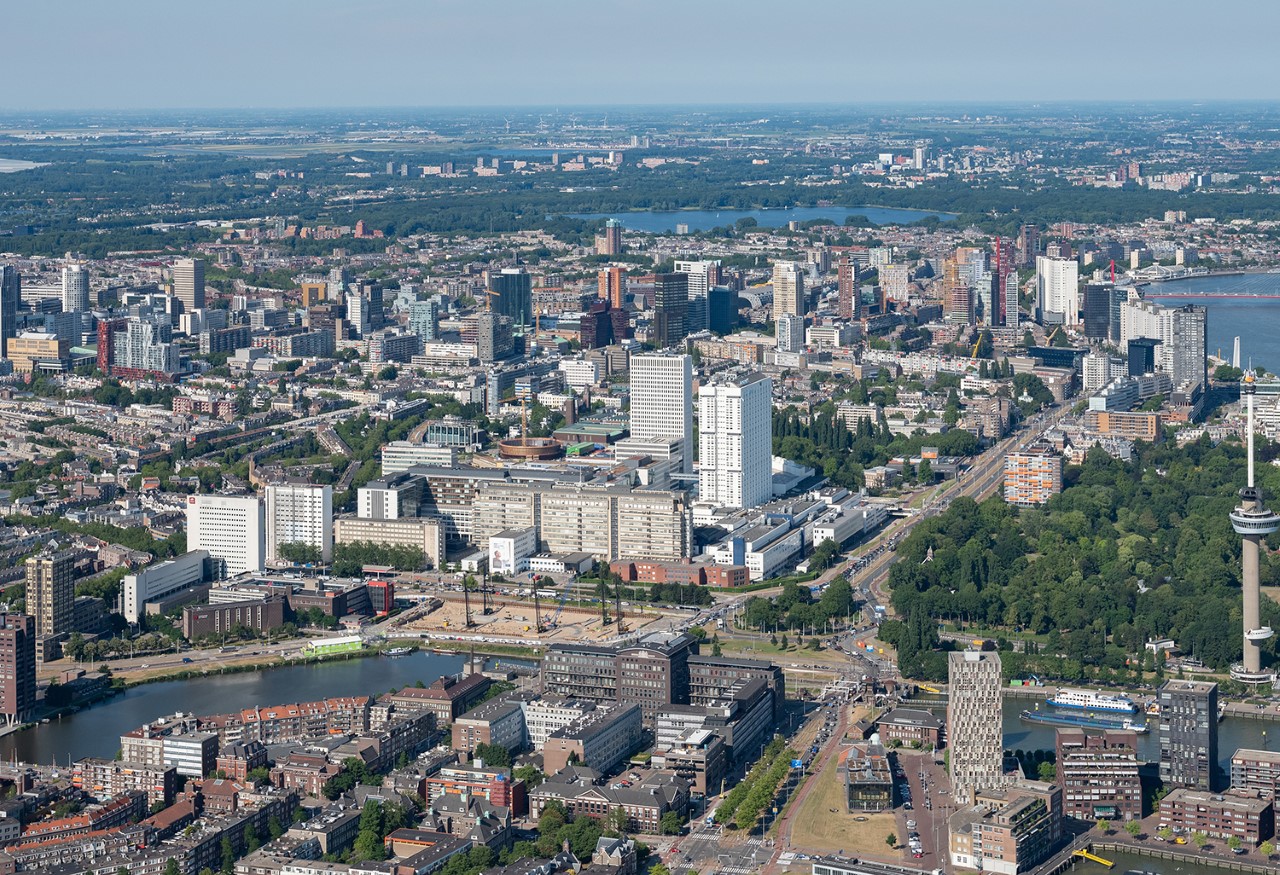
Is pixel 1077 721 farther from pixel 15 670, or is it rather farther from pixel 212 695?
pixel 15 670

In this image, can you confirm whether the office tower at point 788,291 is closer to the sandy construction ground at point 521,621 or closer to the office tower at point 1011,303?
the office tower at point 1011,303

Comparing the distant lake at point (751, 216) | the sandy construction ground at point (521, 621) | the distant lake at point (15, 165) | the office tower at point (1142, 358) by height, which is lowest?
the sandy construction ground at point (521, 621)

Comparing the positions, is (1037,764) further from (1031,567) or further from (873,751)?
(1031,567)

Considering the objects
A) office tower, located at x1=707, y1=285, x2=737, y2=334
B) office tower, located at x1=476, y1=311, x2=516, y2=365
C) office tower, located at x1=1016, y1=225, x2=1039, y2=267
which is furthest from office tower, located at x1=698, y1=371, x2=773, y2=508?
office tower, located at x1=1016, y1=225, x2=1039, y2=267

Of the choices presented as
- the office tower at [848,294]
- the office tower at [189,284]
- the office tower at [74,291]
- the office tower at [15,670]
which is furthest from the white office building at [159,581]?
the office tower at [189,284]

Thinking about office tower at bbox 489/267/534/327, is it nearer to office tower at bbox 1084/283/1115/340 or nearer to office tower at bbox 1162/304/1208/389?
office tower at bbox 1084/283/1115/340

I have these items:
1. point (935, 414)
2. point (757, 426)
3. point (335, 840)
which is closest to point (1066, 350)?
point (935, 414)

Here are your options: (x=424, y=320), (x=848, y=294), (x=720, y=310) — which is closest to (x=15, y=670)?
(x=424, y=320)
